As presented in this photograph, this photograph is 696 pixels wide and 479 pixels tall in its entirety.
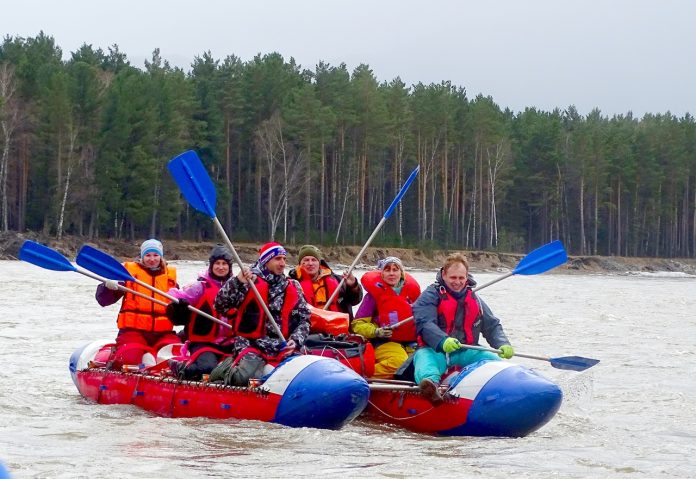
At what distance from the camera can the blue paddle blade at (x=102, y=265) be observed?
9906mm

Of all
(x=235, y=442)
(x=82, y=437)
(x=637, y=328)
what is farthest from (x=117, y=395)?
(x=637, y=328)

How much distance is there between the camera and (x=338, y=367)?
8820mm

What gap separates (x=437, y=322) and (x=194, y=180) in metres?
2.45

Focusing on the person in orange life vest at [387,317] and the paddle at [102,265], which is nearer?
the paddle at [102,265]

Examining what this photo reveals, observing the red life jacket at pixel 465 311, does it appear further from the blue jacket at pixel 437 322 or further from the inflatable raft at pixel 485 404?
the inflatable raft at pixel 485 404

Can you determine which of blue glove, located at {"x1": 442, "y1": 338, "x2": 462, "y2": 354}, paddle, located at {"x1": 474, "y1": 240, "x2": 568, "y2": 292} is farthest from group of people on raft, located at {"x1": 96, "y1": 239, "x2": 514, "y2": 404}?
paddle, located at {"x1": 474, "y1": 240, "x2": 568, "y2": 292}

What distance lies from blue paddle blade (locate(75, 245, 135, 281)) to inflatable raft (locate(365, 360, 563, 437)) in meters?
2.42

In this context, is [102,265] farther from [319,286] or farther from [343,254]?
[343,254]

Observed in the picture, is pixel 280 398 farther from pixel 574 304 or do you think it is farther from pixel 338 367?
pixel 574 304

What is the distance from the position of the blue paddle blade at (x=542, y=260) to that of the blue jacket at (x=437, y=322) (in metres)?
1.04

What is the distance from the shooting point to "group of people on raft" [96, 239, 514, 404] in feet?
30.0

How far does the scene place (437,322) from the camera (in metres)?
9.23

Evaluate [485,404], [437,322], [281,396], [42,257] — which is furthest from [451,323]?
[42,257]

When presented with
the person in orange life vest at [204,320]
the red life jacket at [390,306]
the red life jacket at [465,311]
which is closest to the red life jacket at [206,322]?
the person in orange life vest at [204,320]
